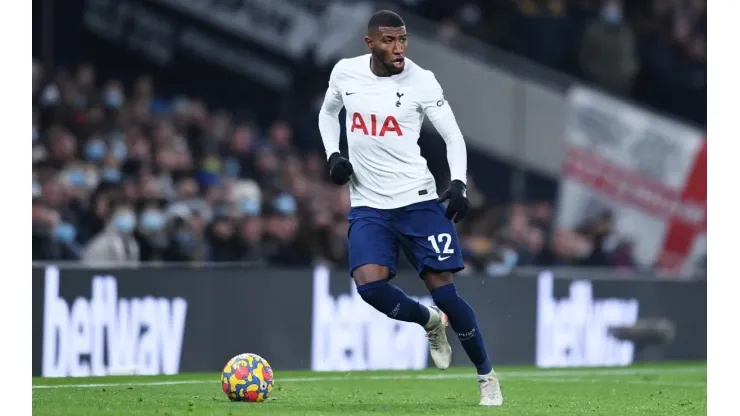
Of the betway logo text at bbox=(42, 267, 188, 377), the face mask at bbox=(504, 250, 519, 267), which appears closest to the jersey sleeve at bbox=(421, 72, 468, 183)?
the betway logo text at bbox=(42, 267, 188, 377)

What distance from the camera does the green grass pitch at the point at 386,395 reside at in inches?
321

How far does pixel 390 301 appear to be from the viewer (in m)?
8.46

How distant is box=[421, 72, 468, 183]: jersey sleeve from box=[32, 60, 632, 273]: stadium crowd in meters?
5.45

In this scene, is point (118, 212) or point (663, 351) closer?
point (118, 212)

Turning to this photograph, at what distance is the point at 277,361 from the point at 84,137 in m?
3.64

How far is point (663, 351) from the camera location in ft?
54.6

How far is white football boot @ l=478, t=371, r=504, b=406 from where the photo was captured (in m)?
8.48

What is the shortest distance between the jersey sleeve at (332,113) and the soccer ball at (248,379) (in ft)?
4.48

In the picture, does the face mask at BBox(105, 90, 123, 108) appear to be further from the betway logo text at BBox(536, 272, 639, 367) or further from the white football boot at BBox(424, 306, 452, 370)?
the white football boot at BBox(424, 306, 452, 370)

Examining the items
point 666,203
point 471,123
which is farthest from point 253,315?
point 666,203

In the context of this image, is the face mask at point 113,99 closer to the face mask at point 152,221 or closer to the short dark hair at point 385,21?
the face mask at point 152,221
